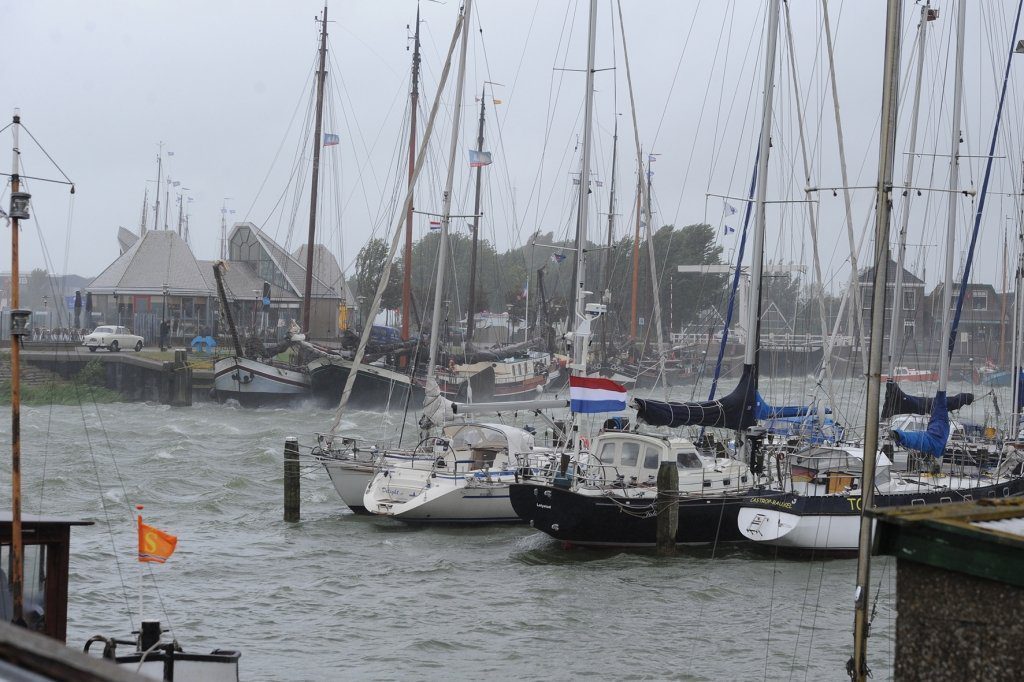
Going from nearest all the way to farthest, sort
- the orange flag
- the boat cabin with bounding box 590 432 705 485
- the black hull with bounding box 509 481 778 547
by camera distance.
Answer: the orange flag
the black hull with bounding box 509 481 778 547
the boat cabin with bounding box 590 432 705 485

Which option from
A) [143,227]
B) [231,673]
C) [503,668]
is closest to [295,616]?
[503,668]

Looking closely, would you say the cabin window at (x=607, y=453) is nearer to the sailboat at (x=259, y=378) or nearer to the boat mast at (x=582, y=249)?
the boat mast at (x=582, y=249)

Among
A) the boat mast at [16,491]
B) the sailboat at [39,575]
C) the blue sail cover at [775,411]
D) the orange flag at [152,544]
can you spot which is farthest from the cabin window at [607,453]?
the boat mast at [16,491]

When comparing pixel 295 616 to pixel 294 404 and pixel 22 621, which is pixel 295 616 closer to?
pixel 22 621

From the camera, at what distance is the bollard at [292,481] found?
27.3 meters

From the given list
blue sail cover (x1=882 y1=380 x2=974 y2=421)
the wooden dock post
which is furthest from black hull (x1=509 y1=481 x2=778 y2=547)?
the wooden dock post

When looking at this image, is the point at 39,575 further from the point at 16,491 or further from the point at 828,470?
the point at 828,470

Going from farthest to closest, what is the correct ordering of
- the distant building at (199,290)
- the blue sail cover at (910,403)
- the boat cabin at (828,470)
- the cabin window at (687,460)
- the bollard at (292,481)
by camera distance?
the distant building at (199,290), the blue sail cover at (910,403), the bollard at (292,481), the boat cabin at (828,470), the cabin window at (687,460)

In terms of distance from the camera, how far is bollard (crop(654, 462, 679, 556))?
79.6ft

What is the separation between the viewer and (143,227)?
140m

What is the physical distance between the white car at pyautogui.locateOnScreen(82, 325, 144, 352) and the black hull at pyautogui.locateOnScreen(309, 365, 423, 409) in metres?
15.8

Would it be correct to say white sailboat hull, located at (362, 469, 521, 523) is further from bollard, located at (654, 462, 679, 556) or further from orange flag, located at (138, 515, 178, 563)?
orange flag, located at (138, 515, 178, 563)

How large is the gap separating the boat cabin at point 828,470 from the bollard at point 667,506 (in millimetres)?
3198

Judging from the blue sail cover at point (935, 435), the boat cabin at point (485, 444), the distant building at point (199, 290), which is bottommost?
the boat cabin at point (485, 444)
